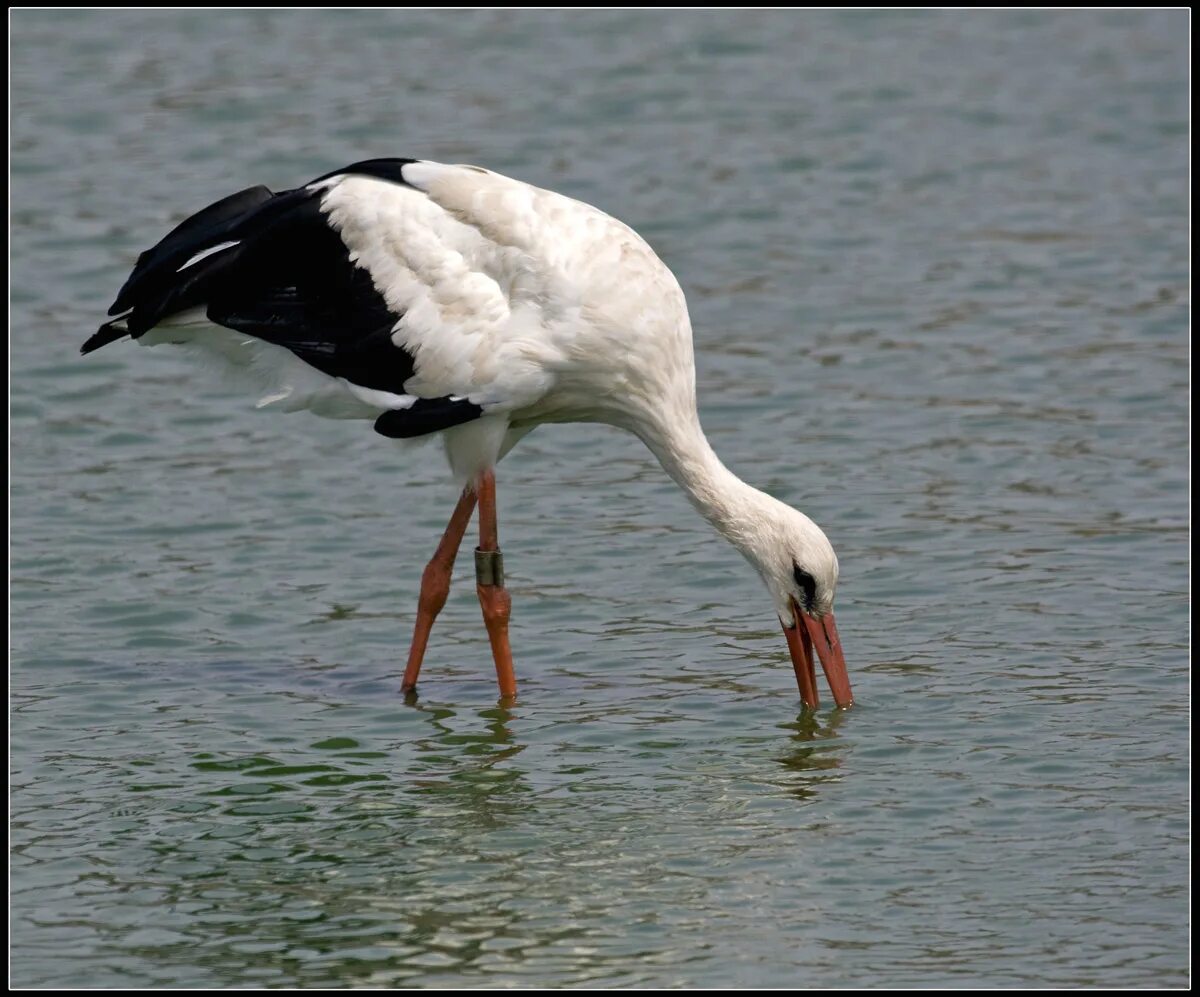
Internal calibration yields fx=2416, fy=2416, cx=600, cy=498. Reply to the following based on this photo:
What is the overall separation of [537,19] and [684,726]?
16.3m

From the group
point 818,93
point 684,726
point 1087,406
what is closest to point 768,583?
point 684,726

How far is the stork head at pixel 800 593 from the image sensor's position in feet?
35.7

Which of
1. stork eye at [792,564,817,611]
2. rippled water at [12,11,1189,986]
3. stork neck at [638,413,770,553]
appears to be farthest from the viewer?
stork neck at [638,413,770,553]

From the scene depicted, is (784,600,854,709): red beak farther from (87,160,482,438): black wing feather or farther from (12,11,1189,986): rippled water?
(87,160,482,438): black wing feather

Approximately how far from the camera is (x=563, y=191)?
19953mm

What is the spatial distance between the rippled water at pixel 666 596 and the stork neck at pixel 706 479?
2.77 ft

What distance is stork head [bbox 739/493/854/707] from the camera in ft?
35.7

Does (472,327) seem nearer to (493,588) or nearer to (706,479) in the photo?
(706,479)

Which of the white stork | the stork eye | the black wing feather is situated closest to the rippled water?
the stork eye

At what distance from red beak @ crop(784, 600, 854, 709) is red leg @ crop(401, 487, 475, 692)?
173 centimetres

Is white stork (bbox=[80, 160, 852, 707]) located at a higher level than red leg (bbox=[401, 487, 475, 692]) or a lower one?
higher

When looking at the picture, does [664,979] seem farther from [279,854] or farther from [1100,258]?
[1100,258]

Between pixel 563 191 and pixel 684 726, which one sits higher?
pixel 563 191

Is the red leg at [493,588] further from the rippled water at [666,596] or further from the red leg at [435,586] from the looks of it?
the rippled water at [666,596]
